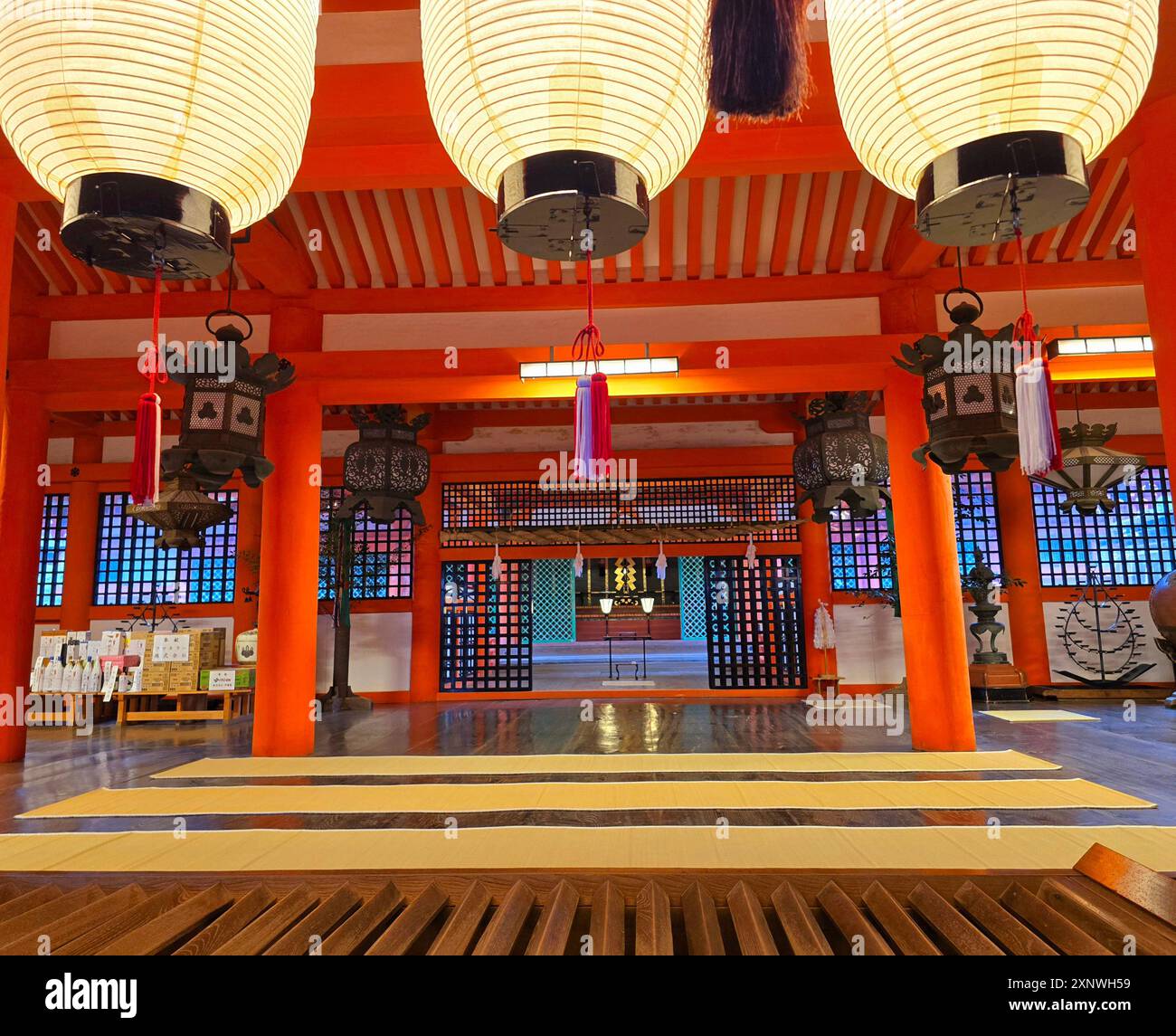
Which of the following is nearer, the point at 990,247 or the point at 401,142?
the point at 401,142

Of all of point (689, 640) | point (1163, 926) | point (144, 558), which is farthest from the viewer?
point (689, 640)

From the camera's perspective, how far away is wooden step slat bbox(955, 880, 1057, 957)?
1.46 m

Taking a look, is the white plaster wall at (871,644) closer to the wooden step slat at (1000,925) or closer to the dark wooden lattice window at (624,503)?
the dark wooden lattice window at (624,503)

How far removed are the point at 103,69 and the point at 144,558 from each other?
9824 millimetres

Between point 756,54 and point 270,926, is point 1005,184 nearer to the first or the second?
point 756,54

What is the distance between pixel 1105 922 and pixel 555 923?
119 cm

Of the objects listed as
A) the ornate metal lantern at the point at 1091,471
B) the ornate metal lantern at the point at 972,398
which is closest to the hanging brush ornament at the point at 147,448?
the ornate metal lantern at the point at 972,398

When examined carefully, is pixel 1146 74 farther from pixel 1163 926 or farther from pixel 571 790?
pixel 571 790

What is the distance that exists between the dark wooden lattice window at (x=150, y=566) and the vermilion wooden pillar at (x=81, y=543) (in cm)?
14

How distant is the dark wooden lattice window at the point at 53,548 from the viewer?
954 centimetres

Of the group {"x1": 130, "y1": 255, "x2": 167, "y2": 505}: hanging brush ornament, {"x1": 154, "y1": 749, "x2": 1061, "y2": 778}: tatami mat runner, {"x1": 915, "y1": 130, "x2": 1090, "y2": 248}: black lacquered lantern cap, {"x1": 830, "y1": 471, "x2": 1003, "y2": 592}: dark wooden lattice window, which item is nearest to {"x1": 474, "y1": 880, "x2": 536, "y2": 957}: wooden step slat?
{"x1": 130, "y1": 255, "x2": 167, "y2": 505}: hanging brush ornament

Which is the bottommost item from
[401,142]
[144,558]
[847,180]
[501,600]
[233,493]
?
[501,600]

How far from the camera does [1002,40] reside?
1.15m
